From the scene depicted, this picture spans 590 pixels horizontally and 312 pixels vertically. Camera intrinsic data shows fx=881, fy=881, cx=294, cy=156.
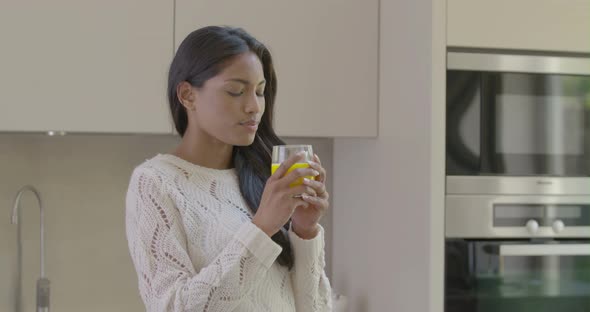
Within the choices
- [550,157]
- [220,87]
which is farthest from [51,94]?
[550,157]

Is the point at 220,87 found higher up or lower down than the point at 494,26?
lower down

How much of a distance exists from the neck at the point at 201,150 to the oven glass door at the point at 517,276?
0.78m

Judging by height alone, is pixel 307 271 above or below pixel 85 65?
below

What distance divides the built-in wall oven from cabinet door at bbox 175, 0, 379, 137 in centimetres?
41

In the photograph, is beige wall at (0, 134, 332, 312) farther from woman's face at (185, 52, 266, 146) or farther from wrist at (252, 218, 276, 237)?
wrist at (252, 218, 276, 237)

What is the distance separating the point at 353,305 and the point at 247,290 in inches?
54.1

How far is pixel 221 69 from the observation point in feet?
4.91

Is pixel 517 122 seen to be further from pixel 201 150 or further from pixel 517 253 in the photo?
pixel 201 150

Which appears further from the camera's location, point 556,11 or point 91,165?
point 91,165

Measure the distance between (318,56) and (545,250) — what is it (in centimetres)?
81

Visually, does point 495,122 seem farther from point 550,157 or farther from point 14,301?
point 14,301

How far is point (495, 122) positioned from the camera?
2176mm

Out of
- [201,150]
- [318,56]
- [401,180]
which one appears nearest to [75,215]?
[318,56]

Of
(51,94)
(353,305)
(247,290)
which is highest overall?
(51,94)
